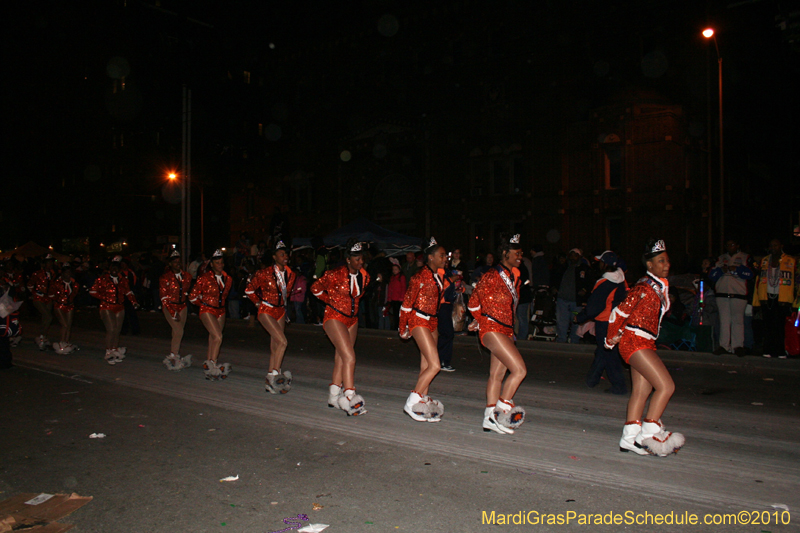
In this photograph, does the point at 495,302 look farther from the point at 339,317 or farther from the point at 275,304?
the point at 275,304

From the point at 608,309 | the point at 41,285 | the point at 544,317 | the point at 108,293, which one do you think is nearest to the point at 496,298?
the point at 608,309

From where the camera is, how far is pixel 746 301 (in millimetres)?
11758

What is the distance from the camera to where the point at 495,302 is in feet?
20.9

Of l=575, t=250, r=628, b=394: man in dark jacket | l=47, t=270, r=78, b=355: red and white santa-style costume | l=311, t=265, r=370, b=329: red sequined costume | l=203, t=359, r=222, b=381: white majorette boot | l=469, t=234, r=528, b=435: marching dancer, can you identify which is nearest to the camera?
l=469, t=234, r=528, b=435: marching dancer

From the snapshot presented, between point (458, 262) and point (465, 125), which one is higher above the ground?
point (465, 125)

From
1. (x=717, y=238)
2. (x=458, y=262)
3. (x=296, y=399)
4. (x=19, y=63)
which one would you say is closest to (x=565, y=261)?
(x=458, y=262)

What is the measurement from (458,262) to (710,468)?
9760 mm

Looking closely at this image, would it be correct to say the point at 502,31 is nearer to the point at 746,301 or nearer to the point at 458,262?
the point at 458,262

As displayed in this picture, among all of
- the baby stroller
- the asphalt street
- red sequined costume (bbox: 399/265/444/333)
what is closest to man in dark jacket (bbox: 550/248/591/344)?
the baby stroller

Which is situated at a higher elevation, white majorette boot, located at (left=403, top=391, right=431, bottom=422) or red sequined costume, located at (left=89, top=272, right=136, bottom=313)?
red sequined costume, located at (left=89, top=272, right=136, bottom=313)

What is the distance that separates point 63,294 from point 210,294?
5162mm

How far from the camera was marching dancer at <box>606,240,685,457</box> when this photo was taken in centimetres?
544

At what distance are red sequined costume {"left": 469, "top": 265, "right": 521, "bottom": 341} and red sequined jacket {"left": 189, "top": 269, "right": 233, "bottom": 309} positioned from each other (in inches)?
188

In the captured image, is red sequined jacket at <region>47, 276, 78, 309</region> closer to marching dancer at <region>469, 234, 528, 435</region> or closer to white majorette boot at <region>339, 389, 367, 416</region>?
white majorette boot at <region>339, 389, 367, 416</region>
